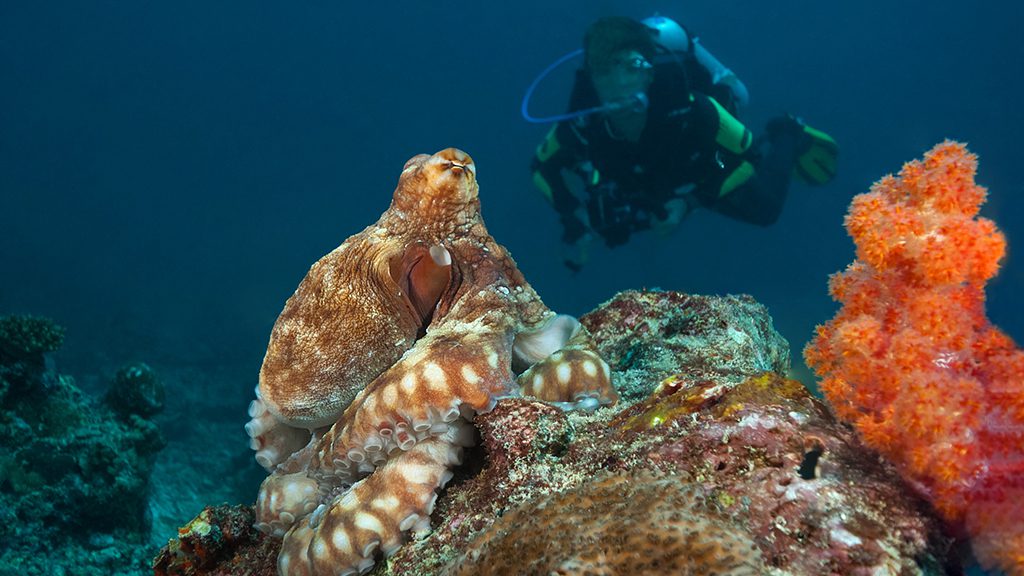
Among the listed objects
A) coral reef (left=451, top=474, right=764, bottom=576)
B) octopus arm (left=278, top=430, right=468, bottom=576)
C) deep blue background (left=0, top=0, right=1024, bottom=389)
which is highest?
deep blue background (left=0, top=0, right=1024, bottom=389)

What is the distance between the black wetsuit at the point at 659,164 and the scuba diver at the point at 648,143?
0.7 inches

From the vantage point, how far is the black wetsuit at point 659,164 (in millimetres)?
9125

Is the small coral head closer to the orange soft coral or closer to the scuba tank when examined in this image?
the orange soft coral

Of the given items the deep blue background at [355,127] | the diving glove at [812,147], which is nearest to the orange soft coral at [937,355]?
the diving glove at [812,147]

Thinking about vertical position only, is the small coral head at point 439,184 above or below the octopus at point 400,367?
above

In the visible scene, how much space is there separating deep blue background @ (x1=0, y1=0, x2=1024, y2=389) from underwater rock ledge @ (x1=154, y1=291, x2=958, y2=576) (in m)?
33.5

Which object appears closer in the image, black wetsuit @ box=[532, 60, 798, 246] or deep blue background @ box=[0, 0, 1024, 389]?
black wetsuit @ box=[532, 60, 798, 246]

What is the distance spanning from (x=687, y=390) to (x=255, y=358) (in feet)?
85.9

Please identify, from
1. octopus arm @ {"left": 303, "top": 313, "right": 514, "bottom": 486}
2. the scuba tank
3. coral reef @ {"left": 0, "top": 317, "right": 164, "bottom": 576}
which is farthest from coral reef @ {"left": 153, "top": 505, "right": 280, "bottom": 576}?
the scuba tank

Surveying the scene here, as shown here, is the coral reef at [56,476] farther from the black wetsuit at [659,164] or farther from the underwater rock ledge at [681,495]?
the black wetsuit at [659,164]

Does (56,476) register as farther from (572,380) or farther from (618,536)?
(618,536)

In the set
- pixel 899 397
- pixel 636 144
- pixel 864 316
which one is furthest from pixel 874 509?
pixel 636 144

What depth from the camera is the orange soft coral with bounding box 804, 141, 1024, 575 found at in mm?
1618

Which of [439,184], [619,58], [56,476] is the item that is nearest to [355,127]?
[619,58]
